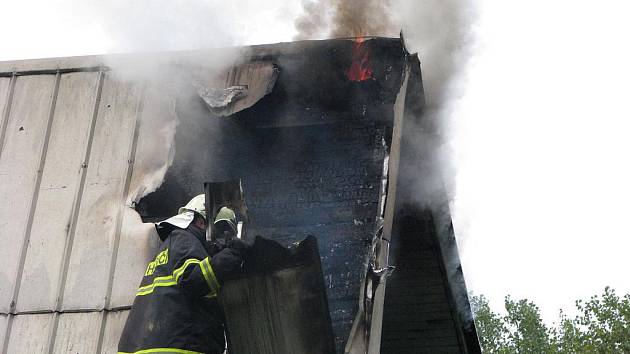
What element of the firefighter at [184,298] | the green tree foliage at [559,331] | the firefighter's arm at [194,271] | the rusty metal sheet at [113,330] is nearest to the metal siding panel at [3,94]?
the rusty metal sheet at [113,330]

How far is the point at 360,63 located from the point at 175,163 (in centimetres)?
152

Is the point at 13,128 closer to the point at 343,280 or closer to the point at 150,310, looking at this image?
the point at 150,310

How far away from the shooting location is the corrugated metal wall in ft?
15.0

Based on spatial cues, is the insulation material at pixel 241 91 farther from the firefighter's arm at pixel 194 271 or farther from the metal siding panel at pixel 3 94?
the metal siding panel at pixel 3 94

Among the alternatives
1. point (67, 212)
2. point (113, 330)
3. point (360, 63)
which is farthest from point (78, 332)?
point (360, 63)

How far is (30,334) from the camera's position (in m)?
4.59

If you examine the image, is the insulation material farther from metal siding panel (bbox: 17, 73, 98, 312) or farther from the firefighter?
the firefighter

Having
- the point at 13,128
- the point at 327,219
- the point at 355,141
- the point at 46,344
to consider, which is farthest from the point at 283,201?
the point at 13,128

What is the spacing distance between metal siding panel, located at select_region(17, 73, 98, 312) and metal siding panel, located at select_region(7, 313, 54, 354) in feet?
0.24

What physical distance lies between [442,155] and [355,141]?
3.28 feet

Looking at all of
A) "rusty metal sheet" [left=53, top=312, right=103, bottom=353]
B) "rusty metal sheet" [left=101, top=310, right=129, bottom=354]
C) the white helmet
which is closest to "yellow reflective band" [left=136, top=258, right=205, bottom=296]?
the white helmet

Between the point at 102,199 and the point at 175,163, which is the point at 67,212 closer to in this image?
the point at 102,199

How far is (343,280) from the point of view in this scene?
4602 millimetres

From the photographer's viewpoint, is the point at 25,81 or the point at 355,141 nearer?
the point at 355,141
